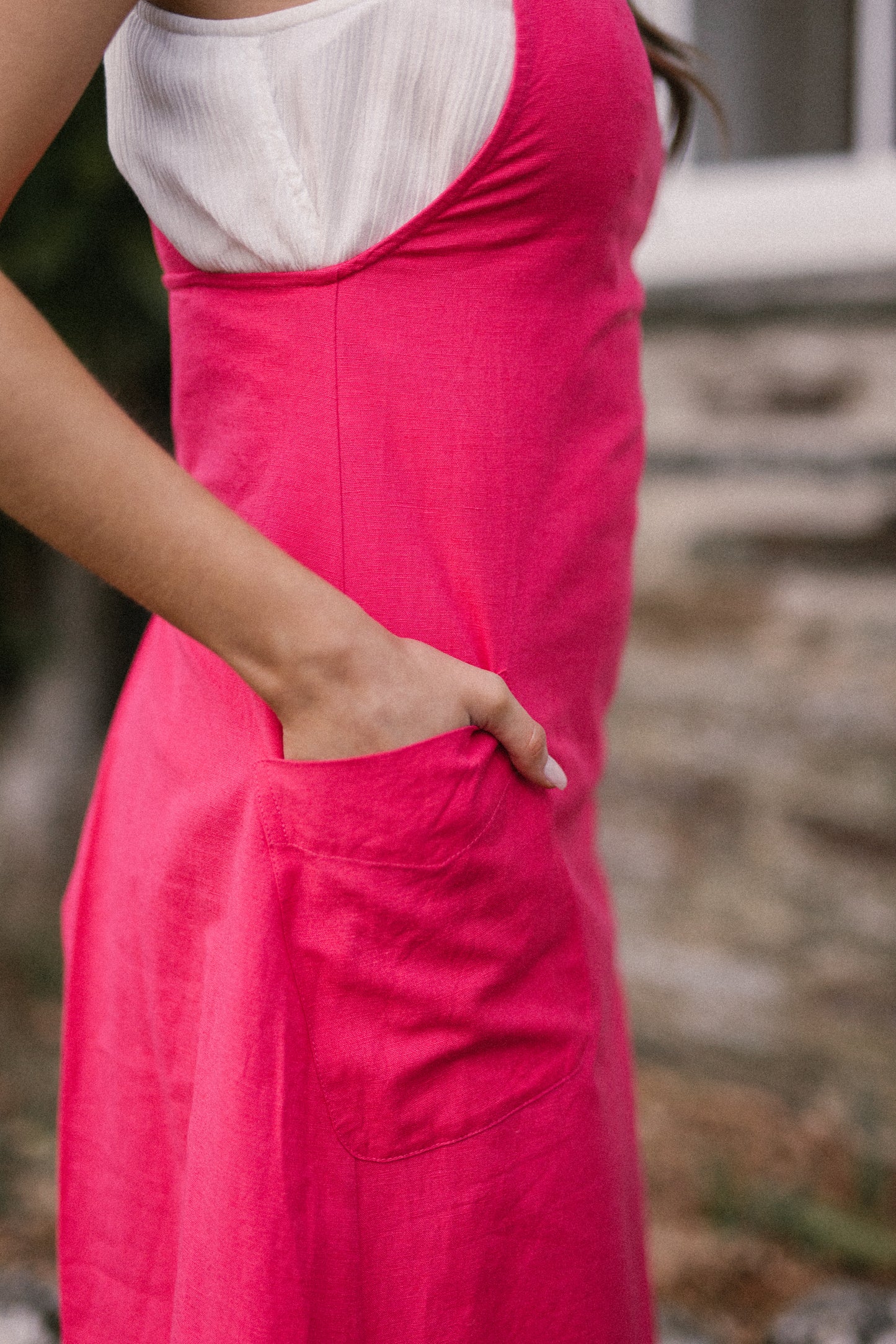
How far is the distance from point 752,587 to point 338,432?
7.11 ft

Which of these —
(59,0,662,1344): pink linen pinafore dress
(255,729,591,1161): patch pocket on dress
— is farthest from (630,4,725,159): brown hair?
(255,729,591,1161): patch pocket on dress

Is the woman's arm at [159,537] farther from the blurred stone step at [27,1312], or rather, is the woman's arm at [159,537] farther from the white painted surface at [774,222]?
the white painted surface at [774,222]

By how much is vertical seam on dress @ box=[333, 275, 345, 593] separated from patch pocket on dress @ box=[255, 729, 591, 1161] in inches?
5.5

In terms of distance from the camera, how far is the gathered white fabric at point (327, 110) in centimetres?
68

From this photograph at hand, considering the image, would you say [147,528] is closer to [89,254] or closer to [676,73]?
[676,73]

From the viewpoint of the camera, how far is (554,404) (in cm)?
77

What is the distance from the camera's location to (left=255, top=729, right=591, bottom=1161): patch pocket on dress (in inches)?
27.6

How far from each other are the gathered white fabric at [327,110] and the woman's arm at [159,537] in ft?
0.29

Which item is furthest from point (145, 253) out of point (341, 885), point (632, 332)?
point (341, 885)

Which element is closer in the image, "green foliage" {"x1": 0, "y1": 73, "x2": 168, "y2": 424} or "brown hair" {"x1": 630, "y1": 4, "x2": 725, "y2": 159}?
"brown hair" {"x1": 630, "y1": 4, "x2": 725, "y2": 159}

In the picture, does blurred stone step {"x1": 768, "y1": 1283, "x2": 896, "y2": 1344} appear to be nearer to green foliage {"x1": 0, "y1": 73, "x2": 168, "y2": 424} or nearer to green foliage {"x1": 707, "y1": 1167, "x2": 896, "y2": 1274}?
green foliage {"x1": 707, "y1": 1167, "x2": 896, "y2": 1274}

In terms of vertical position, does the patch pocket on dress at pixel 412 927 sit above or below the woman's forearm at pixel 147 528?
below

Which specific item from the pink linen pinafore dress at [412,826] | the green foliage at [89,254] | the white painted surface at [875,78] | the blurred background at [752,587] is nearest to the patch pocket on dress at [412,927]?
the pink linen pinafore dress at [412,826]

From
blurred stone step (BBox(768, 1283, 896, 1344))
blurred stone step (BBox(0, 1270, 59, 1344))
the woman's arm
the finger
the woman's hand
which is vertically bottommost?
blurred stone step (BBox(768, 1283, 896, 1344))
